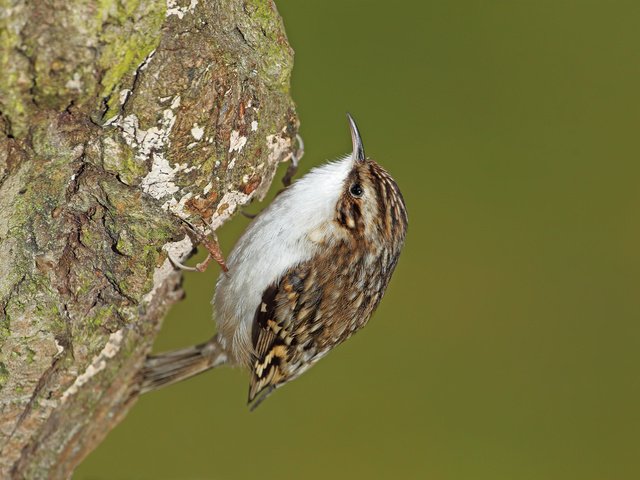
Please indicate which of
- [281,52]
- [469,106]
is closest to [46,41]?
[281,52]

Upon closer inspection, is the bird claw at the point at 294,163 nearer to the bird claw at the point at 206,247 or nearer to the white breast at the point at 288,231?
the white breast at the point at 288,231

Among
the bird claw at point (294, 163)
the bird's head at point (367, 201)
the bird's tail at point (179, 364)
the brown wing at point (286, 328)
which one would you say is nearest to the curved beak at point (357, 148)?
the bird's head at point (367, 201)

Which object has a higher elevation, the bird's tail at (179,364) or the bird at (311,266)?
the bird at (311,266)

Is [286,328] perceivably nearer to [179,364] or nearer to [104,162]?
[179,364]

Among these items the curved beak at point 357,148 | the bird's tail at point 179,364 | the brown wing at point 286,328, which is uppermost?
the curved beak at point 357,148

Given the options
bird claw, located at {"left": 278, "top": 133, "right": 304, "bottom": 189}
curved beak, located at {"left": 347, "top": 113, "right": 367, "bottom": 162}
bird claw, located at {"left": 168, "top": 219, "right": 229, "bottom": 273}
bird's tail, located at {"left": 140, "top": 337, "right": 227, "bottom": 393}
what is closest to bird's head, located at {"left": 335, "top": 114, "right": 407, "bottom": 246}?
curved beak, located at {"left": 347, "top": 113, "right": 367, "bottom": 162}

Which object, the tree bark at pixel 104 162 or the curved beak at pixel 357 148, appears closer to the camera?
the tree bark at pixel 104 162

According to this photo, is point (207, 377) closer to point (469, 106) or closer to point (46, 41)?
point (469, 106)
